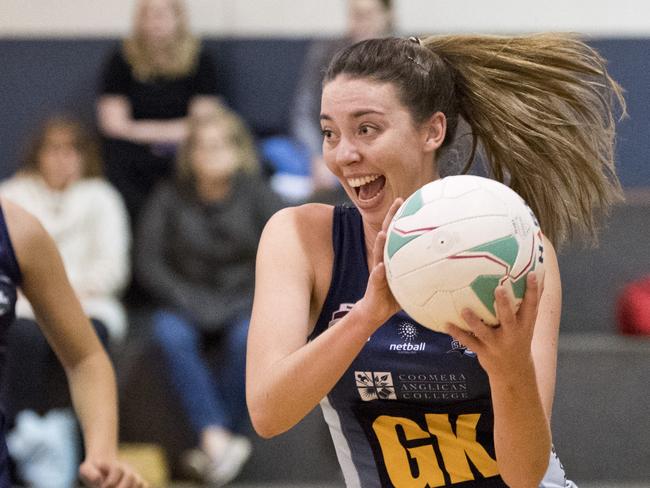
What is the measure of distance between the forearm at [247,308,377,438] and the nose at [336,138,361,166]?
1.50 feet

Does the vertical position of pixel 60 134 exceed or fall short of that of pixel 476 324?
it falls short

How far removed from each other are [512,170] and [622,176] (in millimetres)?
3966

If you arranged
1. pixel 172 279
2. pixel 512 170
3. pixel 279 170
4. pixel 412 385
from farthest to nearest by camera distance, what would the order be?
pixel 279 170
pixel 172 279
pixel 512 170
pixel 412 385

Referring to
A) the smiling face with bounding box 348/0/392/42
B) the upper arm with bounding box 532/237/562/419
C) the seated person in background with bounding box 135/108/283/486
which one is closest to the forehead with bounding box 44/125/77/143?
the seated person in background with bounding box 135/108/283/486

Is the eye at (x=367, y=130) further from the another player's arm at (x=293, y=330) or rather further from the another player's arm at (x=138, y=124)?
the another player's arm at (x=138, y=124)

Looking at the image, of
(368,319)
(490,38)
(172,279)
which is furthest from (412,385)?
(172,279)

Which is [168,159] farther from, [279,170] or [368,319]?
[368,319]

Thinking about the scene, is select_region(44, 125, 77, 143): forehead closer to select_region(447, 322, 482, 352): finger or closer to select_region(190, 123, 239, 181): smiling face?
select_region(190, 123, 239, 181): smiling face

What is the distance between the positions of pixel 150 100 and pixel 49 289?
3.59 meters

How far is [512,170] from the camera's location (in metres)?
2.73

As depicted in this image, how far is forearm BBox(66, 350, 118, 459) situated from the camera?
267 cm

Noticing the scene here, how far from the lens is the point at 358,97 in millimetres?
2441

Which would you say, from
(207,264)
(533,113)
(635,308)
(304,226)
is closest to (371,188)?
(304,226)

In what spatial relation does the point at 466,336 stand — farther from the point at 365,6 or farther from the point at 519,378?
the point at 365,6
